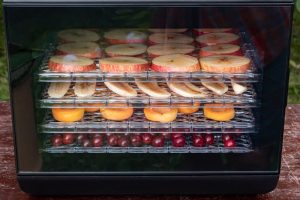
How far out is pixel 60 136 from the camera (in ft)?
3.68

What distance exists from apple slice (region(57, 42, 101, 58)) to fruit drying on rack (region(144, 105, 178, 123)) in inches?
6.4

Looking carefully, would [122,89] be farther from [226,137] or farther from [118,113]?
[226,137]

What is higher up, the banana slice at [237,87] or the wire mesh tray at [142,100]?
the banana slice at [237,87]

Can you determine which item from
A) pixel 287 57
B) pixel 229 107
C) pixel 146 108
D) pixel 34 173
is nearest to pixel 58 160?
pixel 34 173

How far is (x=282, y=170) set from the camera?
1249 millimetres

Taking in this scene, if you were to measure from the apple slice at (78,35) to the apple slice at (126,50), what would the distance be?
0.04m

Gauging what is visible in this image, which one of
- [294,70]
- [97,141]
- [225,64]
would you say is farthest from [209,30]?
[294,70]

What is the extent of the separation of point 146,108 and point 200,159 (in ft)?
0.49

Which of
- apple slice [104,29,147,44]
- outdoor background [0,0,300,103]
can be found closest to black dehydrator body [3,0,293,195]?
apple slice [104,29,147,44]

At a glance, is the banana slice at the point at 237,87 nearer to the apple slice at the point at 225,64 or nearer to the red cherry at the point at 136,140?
the apple slice at the point at 225,64

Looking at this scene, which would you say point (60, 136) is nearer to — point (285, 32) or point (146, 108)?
point (146, 108)

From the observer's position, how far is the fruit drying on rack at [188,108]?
1.11m

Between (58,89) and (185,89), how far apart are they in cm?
26

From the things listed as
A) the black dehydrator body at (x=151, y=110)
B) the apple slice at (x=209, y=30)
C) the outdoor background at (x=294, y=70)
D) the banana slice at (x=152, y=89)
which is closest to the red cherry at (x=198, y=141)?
the black dehydrator body at (x=151, y=110)
